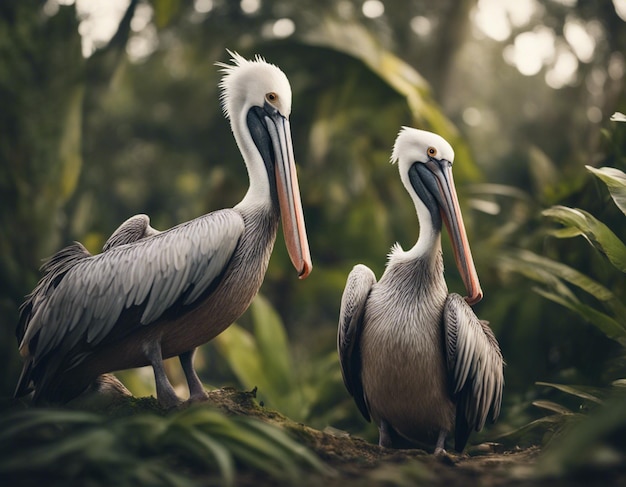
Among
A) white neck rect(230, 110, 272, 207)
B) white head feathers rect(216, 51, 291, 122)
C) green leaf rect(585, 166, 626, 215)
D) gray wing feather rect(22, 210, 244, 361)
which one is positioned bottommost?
gray wing feather rect(22, 210, 244, 361)

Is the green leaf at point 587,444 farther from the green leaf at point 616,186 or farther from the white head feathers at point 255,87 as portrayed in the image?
the white head feathers at point 255,87

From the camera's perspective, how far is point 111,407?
162 inches

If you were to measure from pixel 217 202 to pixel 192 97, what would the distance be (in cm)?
520

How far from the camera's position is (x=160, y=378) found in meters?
3.85

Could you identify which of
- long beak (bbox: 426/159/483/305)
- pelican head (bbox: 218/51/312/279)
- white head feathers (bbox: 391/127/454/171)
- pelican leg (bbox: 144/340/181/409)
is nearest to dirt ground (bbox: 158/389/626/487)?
pelican leg (bbox: 144/340/181/409)

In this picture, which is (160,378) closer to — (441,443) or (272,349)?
(441,443)

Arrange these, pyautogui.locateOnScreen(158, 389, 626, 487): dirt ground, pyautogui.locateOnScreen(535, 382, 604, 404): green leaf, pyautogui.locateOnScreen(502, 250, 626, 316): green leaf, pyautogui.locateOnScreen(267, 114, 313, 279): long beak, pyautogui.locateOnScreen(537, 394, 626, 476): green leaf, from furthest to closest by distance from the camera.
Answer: pyautogui.locateOnScreen(502, 250, 626, 316): green leaf < pyautogui.locateOnScreen(535, 382, 604, 404): green leaf < pyautogui.locateOnScreen(267, 114, 313, 279): long beak < pyautogui.locateOnScreen(158, 389, 626, 487): dirt ground < pyautogui.locateOnScreen(537, 394, 626, 476): green leaf

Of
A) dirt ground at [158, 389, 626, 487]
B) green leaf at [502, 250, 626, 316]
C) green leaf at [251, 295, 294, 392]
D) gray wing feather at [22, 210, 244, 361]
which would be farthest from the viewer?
green leaf at [251, 295, 294, 392]

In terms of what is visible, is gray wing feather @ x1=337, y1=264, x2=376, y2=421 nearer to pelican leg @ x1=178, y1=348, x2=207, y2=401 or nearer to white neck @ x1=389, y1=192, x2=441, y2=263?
white neck @ x1=389, y1=192, x2=441, y2=263

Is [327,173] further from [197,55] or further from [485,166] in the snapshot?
[485,166]

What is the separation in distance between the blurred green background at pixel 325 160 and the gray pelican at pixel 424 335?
75 cm

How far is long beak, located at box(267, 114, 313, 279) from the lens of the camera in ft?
13.0

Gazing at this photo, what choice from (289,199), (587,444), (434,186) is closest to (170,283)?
(289,199)

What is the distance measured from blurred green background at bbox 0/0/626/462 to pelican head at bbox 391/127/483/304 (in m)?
0.80
